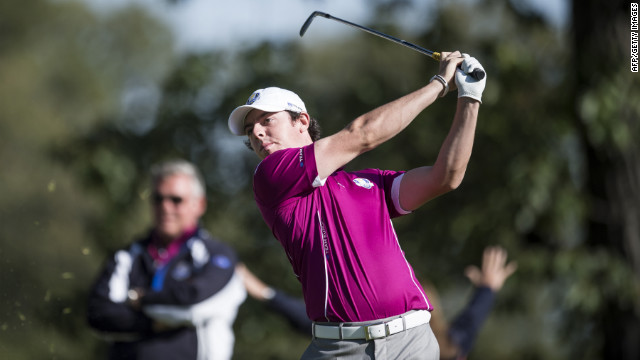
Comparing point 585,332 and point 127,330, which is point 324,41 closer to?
point 585,332

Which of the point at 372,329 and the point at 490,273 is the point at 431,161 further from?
the point at 372,329

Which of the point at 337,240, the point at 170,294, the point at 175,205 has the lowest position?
the point at 170,294

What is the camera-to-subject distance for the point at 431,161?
12.4 m

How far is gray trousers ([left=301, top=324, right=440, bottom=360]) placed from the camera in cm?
376

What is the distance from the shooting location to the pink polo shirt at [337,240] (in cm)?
376

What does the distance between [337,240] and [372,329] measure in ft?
1.35

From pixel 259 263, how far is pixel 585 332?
4.86 m

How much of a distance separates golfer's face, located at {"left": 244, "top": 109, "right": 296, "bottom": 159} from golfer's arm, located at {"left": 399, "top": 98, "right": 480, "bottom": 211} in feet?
2.11

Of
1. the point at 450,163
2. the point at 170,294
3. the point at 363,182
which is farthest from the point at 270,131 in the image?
the point at 170,294

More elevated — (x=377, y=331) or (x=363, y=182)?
(x=363, y=182)

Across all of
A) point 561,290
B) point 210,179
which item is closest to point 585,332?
point 561,290

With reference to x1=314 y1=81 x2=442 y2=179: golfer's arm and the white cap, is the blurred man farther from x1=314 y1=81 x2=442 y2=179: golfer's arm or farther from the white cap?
x1=314 y1=81 x2=442 y2=179: golfer's arm

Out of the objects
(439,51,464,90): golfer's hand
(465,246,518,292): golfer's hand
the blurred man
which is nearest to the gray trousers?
(439,51,464,90): golfer's hand

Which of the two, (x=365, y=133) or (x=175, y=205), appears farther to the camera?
(x=175, y=205)
